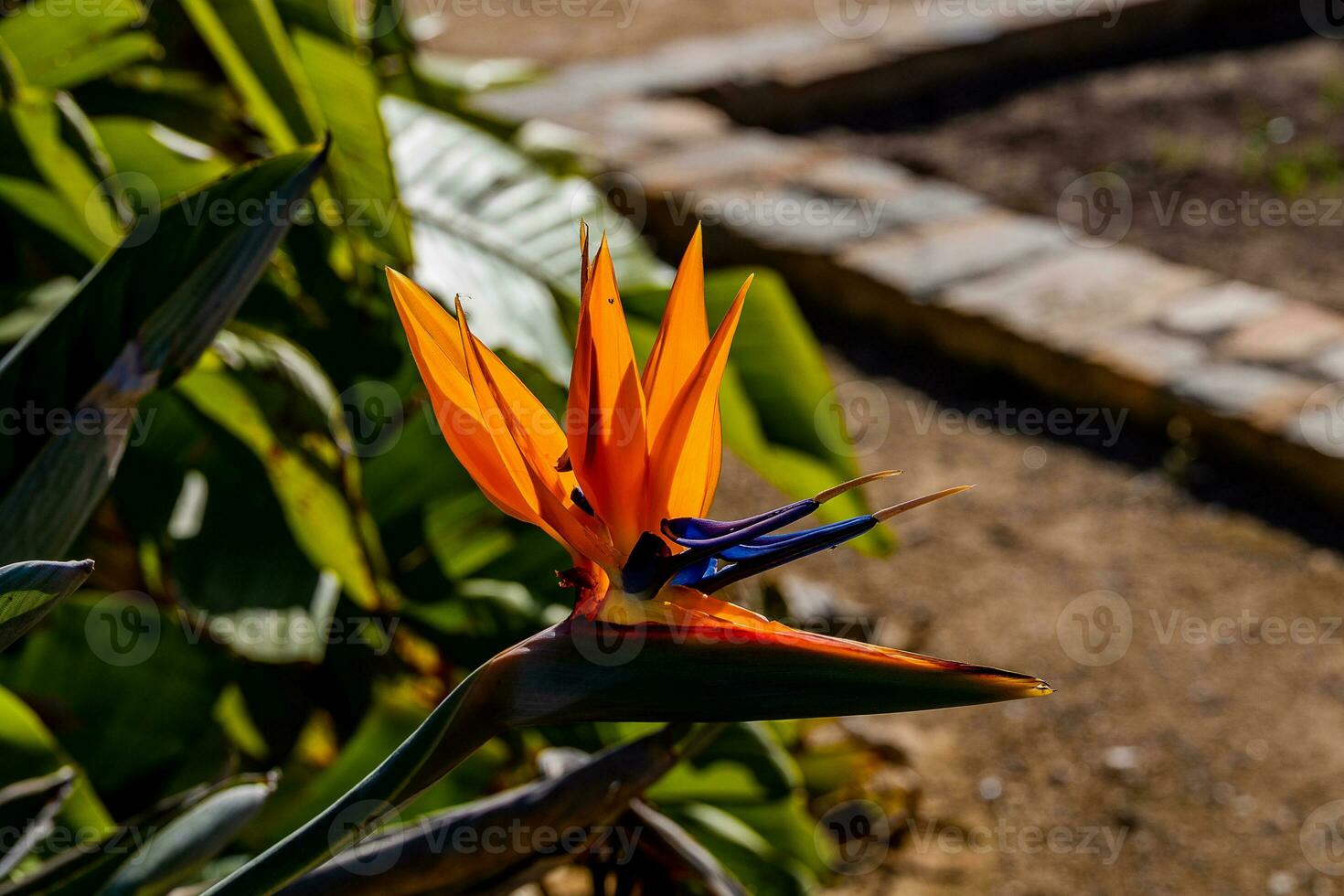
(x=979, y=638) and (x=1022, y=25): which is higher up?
(x=1022, y=25)

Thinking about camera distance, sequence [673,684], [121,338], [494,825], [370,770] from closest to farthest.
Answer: [673,684] → [494,825] → [121,338] → [370,770]

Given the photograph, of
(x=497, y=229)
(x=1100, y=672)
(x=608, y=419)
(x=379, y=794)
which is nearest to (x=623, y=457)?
(x=608, y=419)

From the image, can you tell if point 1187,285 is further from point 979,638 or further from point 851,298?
point 979,638

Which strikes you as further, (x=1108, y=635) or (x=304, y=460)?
(x=1108, y=635)

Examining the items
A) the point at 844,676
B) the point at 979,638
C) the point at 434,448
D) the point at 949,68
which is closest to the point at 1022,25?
the point at 949,68

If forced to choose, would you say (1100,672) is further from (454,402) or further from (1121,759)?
(454,402)

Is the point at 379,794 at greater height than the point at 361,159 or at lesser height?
lesser

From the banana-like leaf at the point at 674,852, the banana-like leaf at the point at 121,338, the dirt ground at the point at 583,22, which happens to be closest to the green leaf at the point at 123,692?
the banana-like leaf at the point at 121,338

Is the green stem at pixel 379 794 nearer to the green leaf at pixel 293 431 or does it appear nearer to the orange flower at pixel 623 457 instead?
the orange flower at pixel 623 457
